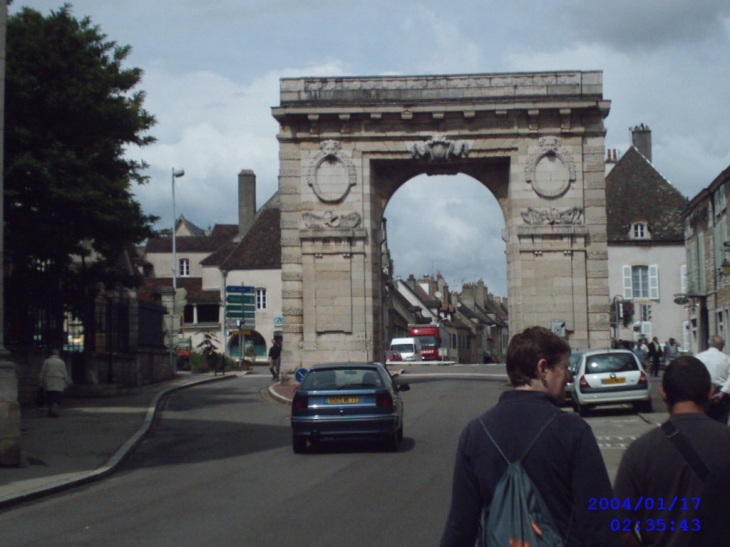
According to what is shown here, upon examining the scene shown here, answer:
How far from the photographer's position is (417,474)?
13477 mm

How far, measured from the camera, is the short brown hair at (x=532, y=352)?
13.5 ft

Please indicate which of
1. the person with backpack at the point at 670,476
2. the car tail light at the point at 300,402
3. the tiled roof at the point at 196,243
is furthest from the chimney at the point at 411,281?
the person with backpack at the point at 670,476

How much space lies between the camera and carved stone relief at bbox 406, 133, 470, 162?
1341 inches

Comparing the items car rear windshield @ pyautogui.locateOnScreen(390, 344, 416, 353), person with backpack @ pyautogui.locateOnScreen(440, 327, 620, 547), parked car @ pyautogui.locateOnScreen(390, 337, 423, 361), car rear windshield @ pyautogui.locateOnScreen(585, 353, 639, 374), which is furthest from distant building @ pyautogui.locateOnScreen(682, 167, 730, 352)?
person with backpack @ pyautogui.locateOnScreen(440, 327, 620, 547)


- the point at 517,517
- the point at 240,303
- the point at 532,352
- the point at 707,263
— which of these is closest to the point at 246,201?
the point at 707,263

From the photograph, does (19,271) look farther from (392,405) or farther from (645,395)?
(645,395)

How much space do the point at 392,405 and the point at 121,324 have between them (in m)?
18.3

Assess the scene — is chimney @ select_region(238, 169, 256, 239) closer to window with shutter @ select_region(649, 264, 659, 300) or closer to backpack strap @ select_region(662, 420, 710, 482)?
window with shutter @ select_region(649, 264, 659, 300)

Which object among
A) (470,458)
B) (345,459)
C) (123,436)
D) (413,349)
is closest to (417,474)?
(345,459)

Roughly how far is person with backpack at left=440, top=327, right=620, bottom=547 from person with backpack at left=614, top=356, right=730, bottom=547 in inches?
10.8

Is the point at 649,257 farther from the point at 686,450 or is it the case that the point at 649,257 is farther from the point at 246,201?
the point at 686,450

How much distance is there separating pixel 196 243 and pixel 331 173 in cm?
5267

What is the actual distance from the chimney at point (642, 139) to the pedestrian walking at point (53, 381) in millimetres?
50212
